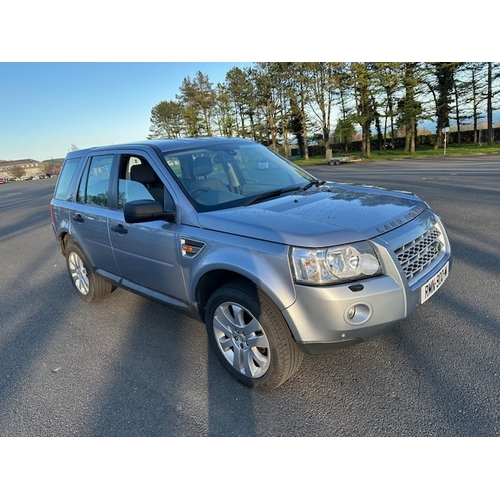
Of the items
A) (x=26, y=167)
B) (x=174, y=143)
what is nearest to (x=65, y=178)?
(x=174, y=143)

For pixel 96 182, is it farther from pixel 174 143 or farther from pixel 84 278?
pixel 84 278

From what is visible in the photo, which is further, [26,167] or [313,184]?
[26,167]

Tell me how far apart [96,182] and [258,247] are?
2478mm

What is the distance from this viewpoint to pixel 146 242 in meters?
3.14

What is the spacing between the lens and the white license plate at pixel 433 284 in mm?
2508

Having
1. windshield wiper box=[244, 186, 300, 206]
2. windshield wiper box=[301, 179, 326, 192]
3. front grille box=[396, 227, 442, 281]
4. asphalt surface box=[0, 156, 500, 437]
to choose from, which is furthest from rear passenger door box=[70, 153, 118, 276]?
front grille box=[396, 227, 442, 281]

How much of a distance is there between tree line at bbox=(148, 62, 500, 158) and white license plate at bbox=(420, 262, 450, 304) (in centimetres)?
2490

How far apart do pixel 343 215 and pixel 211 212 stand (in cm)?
99

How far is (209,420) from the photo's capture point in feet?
7.86

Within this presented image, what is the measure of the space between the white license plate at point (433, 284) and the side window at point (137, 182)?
2.17 metres

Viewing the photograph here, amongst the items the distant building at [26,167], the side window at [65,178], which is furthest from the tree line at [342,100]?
the distant building at [26,167]

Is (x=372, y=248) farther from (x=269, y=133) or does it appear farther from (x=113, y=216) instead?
(x=269, y=133)

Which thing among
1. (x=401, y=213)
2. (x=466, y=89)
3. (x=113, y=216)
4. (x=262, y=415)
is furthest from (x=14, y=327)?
(x=466, y=89)

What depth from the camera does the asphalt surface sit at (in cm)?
231
